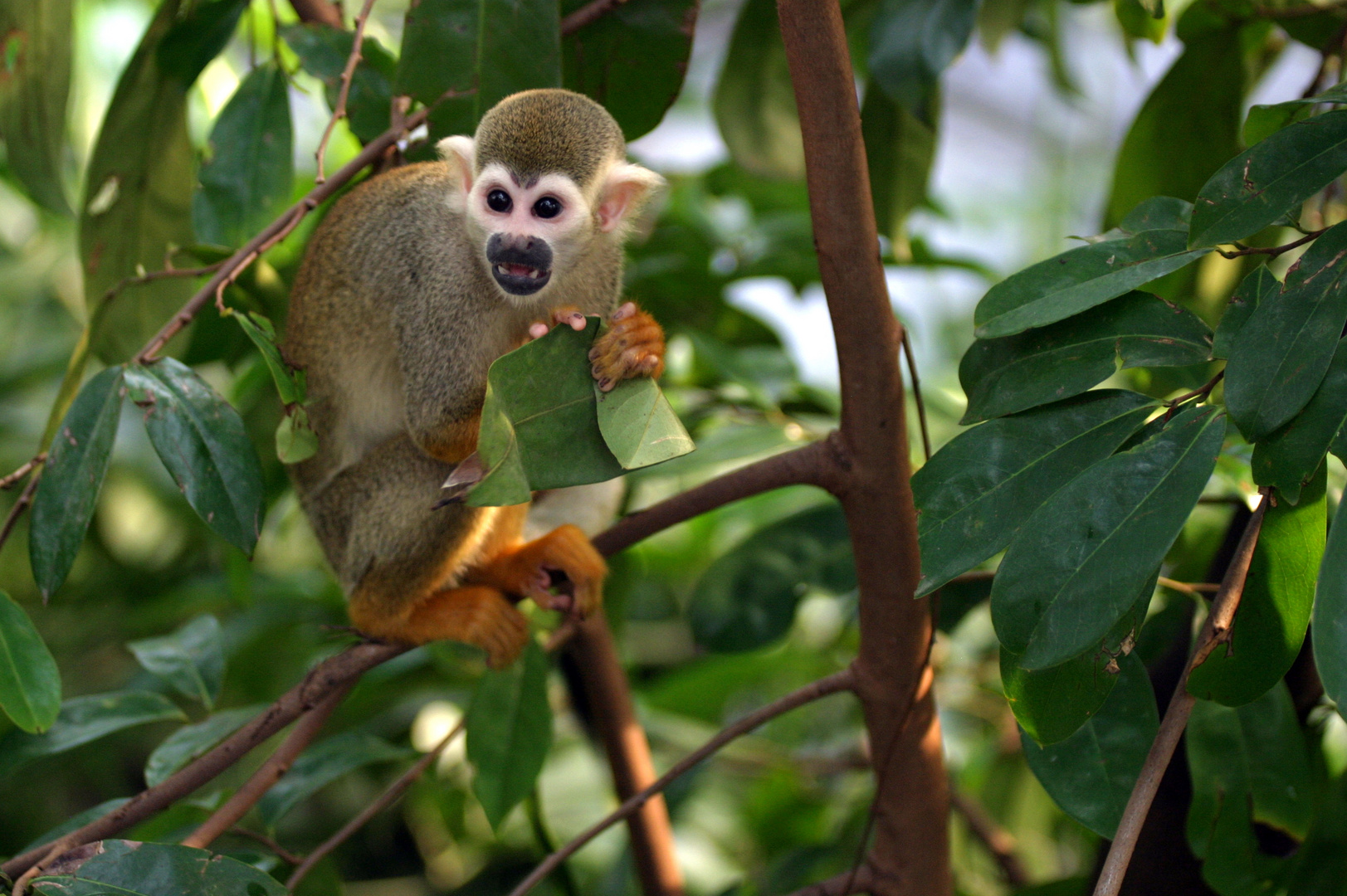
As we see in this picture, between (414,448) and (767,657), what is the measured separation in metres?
0.97

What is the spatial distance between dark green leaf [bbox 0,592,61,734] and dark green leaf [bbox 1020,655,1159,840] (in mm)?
979

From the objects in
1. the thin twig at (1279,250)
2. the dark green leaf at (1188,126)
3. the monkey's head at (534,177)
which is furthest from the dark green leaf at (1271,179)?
the dark green leaf at (1188,126)

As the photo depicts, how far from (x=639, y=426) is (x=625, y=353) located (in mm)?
118

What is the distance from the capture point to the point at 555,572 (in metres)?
1.68

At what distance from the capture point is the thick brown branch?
3.57 feet

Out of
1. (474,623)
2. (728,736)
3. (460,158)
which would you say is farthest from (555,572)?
(460,158)

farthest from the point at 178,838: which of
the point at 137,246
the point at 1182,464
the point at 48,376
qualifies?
the point at 48,376

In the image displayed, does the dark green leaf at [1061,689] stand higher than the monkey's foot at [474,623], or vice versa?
the dark green leaf at [1061,689]

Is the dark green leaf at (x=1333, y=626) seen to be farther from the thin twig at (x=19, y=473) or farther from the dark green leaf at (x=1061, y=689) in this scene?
the thin twig at (x=19, y=473)

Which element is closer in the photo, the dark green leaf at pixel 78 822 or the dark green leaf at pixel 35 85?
the dark green leaf at pixel 78 822

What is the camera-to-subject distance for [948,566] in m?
0.90

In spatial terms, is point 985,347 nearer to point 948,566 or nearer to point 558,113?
point 948,566

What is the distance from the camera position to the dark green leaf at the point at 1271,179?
0.86 m

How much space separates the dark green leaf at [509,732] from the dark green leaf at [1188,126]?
125 centimetres
